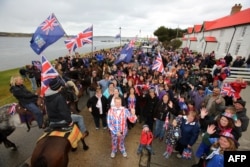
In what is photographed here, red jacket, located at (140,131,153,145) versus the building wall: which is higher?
the building wall

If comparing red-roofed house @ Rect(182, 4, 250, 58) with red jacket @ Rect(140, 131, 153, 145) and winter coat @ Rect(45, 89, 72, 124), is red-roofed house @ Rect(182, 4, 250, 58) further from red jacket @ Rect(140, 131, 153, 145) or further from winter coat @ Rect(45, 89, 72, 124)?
winter coat @ Rect(45, 89, 72, 124)

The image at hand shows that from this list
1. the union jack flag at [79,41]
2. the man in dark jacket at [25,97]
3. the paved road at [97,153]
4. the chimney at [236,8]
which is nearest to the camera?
the paved road at [97,153]

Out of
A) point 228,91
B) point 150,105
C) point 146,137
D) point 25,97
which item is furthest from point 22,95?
point 228,91

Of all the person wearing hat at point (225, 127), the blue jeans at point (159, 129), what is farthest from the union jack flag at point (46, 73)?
the person wearing hat at point (225, 127)

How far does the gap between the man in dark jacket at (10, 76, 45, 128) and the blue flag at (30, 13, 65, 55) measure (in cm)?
230

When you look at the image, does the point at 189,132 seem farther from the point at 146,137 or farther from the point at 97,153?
the point at 97,153

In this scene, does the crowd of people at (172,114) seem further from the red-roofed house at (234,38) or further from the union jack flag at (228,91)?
the red-roofed house at (234,38)

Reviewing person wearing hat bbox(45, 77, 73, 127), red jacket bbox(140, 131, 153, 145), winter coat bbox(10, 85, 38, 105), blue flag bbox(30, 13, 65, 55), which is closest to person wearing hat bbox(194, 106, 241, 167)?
red jacket bbox(140, 131, 153, 145)

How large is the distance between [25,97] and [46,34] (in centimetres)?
318

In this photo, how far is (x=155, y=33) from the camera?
5516 centimetres

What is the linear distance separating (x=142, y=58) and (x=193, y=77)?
28.6ft

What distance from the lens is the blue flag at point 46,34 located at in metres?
6.34

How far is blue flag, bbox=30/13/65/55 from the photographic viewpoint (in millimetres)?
6344

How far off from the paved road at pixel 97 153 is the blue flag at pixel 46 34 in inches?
129
